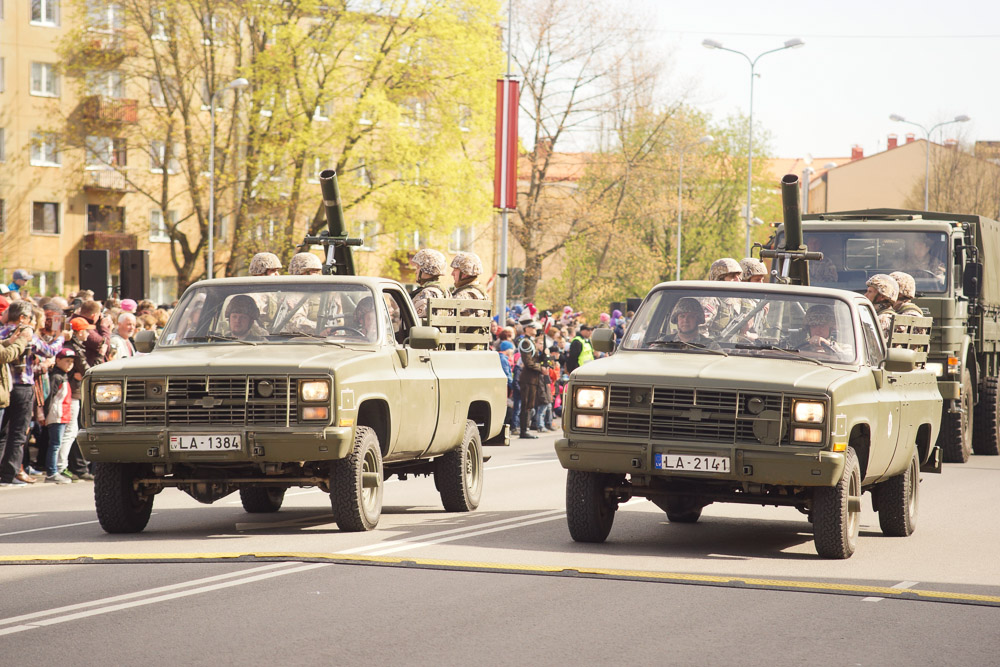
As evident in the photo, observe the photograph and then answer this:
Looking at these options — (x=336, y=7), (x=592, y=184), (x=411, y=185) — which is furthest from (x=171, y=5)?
(x=592, y=184)

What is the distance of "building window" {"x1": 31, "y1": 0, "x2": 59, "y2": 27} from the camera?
206 ft

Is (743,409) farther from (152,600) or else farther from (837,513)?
(152,600)

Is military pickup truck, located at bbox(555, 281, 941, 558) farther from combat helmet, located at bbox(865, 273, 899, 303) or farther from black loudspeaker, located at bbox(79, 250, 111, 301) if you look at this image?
black loudspeaker, located at bbox(79, 250, 111, 301)

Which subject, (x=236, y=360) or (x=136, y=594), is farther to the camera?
(x=236, y=360)

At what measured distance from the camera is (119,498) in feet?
38.4

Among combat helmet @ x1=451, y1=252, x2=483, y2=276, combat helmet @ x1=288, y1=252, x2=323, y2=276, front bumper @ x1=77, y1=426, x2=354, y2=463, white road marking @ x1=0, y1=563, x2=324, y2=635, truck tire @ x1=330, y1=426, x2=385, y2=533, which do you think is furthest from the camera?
combat helmet @ x1=451, y1=252, x2=483, y2=276

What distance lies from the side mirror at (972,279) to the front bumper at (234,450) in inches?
477

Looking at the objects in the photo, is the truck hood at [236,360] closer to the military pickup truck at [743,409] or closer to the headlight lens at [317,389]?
the headlight lens at [317,389]

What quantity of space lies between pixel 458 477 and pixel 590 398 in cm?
315

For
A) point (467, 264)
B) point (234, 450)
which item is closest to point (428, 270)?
point (467, 264)

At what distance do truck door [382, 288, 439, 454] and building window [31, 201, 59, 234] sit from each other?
53233mm

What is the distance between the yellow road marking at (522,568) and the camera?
9.34m

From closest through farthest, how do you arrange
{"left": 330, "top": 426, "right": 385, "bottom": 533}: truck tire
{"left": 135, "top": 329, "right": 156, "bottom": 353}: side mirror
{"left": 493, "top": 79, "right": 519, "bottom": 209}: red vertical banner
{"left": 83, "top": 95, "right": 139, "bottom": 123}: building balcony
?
{"left": 330, "top": 426, "right": 385, "bottom": 533}: truck tire < {"left": 135, "top": 329, "right": 156, "bottom": 353}: side mirror < {"left": 493, "top": 79, "right": 519, "bottom": 209}: red vertical banner < {"left": 83, "top": 95, "right": 139, "bottom": 123}: building balcony

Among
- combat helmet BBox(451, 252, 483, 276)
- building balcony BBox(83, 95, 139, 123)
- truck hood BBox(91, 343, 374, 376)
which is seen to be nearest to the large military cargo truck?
combat helmet BBox(451, 252, 483, 276)
